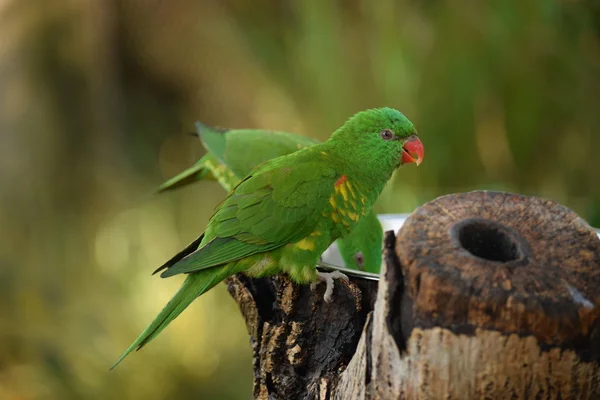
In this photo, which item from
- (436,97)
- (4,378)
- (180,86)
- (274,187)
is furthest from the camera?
(180,86)

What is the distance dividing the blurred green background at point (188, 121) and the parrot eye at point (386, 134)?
1.45 meters

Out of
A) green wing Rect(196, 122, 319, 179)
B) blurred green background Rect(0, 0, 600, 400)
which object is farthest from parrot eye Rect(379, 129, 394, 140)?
blurred green background Rect(0, 0, 600, 400)

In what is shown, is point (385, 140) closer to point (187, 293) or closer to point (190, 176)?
point (187, 293)

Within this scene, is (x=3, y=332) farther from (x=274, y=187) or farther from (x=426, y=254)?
(x=426, y=254)

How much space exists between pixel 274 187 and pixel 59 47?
11.8 ft

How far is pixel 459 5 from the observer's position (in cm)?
340

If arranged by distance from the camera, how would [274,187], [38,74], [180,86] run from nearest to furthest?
[274,187] < [38,74] < [180,86]

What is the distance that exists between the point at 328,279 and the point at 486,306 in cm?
65

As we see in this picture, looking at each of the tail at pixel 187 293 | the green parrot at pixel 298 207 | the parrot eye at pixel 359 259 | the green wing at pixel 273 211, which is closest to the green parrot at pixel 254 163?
the parrot eye at pixel 359 259

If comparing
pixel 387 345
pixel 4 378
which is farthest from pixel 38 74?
pixel 387 345

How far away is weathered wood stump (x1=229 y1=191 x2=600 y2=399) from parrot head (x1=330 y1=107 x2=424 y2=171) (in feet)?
2.39

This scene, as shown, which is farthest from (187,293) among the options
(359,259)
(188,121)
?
(188,121)

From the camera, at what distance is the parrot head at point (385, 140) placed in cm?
175

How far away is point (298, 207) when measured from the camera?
1.66 m
